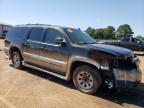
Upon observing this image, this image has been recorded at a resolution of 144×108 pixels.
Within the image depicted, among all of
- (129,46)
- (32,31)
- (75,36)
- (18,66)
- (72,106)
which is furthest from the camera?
(129,46)

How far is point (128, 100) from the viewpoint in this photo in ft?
20.8

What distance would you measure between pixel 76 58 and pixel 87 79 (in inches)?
26.9

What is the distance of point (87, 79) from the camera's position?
664 centimetres

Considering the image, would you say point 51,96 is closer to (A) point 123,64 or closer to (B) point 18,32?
(A) point 123,64

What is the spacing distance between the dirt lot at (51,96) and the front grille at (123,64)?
0.91 meters

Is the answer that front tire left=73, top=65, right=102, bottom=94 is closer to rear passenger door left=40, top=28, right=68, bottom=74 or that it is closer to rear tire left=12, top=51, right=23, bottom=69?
rear passenger door left=40, top=28, right=68, bottom=74

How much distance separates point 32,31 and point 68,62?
2489mm

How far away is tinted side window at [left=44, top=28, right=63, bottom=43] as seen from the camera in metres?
7.57

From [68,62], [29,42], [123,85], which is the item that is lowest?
[123,85]

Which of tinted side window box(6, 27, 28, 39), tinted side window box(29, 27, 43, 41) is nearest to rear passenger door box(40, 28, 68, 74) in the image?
tinted side window box(29, 27, 43, 41)

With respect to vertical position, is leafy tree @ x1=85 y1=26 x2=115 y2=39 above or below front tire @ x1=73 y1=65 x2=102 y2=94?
above

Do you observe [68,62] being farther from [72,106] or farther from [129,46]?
[129,46]

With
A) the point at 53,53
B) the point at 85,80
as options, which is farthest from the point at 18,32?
the point at 85,80

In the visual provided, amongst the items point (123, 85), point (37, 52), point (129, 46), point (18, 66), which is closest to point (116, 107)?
point (123, 85)
